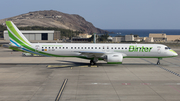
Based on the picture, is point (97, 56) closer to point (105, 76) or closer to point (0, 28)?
point (105, 76)

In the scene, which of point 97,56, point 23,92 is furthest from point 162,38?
point 23,92

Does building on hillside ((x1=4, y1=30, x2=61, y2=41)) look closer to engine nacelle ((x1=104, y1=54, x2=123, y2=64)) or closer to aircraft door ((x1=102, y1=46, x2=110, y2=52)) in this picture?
aircraft door ((x1=102, y1=46, x2=110, y2=52))

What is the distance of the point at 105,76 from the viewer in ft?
76.2

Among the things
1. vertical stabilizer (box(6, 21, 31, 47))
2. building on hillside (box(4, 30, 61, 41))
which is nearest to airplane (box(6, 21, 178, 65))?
vertical stabilizer (box(6, 21, 31, 47))

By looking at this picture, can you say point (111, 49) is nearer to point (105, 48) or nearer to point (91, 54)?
point (105, 48)

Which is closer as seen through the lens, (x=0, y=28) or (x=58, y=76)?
(x=58, y=76)

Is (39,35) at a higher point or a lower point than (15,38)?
higher

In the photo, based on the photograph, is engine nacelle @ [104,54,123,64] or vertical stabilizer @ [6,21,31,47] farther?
vertical stabilizer @ [6,21,31,47]

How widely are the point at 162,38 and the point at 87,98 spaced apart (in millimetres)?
110632

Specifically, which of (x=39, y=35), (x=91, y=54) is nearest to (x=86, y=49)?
(x=91, y=54)

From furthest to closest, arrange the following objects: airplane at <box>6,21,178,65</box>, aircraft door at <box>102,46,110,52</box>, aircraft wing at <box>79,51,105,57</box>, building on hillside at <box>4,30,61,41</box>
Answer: building on hillside at <box>4,30,61,41</box>
aircraft door at <box>102,46,110,52</box>
airplane at <box>6,21,178,65</box>
aircraft wing at <box>79,51,105,57</box>

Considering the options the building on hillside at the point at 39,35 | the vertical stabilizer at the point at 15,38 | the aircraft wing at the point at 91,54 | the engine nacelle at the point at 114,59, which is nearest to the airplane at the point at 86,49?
the vertical stabilizer at the point at 15,38

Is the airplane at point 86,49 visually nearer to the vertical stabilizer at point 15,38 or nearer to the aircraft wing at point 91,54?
the vertical stabilizer at point 15,38

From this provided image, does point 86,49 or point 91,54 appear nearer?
point 91,54
